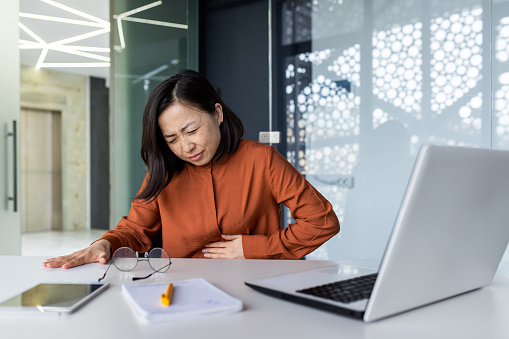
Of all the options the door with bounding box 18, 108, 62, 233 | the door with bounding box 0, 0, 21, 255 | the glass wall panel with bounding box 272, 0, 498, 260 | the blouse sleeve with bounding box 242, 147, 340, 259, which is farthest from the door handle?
the door with bounding box 18, 108, 62, 233

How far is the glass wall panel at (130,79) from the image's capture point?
400 cm

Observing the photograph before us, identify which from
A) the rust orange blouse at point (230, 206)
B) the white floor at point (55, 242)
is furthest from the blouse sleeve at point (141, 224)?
the white floor at point (55, 242)

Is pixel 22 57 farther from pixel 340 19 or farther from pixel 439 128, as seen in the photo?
pixel 439 128

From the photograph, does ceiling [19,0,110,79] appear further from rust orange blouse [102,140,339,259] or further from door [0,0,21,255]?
rust orange blouse [102,140,339,259]

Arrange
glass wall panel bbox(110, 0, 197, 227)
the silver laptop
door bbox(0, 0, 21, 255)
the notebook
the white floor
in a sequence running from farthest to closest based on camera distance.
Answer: the white floor → glass wall panel bbox(110, 0, 197, 227) → door bbox(0, 0, 21, 255) → the notebook → the silver laptop

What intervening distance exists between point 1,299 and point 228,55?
3.67m

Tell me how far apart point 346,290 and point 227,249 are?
2.61ft

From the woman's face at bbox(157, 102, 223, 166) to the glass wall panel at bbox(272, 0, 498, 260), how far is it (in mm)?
1962

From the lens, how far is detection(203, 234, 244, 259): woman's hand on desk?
162 cm

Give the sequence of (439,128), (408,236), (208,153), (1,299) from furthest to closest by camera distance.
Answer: (439,128) → (208,153) → (1,299) → (408,236)

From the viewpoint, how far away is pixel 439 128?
10.2 feet

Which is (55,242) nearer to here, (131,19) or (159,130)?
(131,19)

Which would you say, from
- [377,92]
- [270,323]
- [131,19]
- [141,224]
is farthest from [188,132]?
[131,19]

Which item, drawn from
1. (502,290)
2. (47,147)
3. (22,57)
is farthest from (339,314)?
(47,147)
